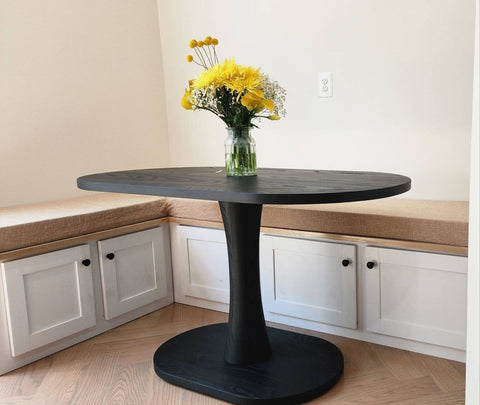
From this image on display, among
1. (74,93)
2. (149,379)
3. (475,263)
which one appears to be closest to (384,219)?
(149,379)

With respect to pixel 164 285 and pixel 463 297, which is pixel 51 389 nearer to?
pixel 164 285

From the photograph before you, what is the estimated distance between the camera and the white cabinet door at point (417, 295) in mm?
2184

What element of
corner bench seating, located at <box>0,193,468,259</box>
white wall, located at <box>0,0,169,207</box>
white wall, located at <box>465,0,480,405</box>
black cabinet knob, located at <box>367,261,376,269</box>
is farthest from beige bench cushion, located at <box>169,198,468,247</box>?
white wall, located at <box>465,0,480,405</box>

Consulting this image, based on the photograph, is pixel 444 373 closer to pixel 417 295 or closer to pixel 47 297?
pixel 417 295

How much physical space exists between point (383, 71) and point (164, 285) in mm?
1569

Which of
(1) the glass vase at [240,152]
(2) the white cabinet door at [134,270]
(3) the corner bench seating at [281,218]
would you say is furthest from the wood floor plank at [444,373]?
(2) the white cabinet door at [134,270]

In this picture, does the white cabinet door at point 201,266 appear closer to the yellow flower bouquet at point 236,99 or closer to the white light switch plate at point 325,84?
the yellow flower bouquet at point 236,99

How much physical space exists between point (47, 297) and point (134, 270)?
0.50 m

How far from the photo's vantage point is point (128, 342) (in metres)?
2.59

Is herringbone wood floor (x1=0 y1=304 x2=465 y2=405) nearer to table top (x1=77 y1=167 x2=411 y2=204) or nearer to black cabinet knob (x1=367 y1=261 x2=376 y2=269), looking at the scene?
black cabinet knob (x1=367 y1=261 x2=376 y2=269)

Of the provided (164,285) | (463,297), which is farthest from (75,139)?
(463,297)

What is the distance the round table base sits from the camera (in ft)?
6.47

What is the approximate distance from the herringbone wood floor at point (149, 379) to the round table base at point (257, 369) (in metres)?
0.05

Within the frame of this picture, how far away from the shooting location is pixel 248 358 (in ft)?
7.09
